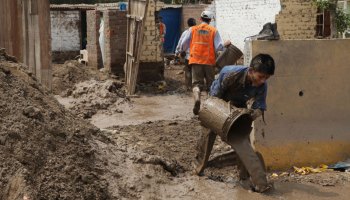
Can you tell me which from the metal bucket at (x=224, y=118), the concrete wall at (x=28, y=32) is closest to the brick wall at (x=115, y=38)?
the concrete wall at (x=28, y=32)

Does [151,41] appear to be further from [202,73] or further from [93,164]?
[93,164]

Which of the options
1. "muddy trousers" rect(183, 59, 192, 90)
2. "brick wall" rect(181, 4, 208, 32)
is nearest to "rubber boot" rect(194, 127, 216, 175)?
"muddy trousers" rect(183, 59, 192, 90)

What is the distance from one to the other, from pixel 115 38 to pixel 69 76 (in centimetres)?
143

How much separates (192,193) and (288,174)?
1405 mm

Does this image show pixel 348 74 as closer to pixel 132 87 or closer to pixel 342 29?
pixel 132 87

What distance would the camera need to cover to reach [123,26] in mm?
13367

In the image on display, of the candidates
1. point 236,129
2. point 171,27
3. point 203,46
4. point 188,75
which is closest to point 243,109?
point 236,129

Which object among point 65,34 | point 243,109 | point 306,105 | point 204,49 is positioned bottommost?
point 306,105

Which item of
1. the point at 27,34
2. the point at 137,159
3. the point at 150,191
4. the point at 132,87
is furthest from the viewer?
the point at 132,87

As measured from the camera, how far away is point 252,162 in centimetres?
546

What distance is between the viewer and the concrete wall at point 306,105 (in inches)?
250

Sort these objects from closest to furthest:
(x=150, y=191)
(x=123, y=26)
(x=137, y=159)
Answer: (x=150, y=191) → (x=137, y=159) → (x=123, y=26)

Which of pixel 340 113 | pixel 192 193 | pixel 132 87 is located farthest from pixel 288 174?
pixel 132 87

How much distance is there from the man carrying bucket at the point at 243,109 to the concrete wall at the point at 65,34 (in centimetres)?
1453
